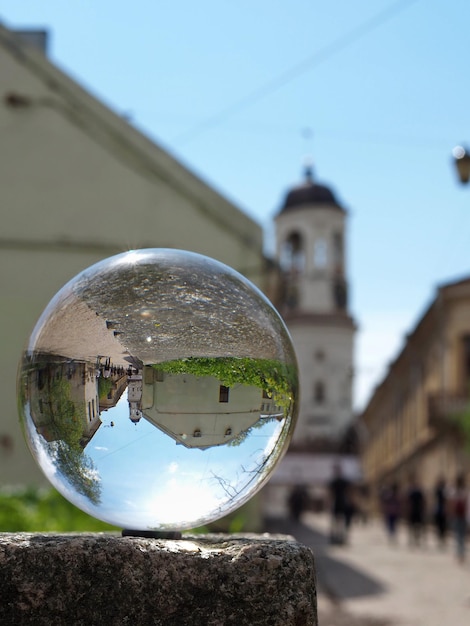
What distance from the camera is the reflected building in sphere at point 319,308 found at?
5938 centimetres

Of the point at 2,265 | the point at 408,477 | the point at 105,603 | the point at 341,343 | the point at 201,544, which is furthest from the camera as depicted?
the point at 341,343

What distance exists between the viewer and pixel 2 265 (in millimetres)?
16719

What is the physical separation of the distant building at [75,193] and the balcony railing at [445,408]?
70.1 feet

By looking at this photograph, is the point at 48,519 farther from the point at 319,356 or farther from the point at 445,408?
the point at 319,356

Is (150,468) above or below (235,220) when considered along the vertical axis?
below

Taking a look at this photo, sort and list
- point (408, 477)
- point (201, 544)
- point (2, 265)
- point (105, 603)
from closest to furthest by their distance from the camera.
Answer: point (105, 603)
point (201, 544)
point (2, 265)
point (408, 477)

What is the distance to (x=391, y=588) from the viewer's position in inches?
Result: 485

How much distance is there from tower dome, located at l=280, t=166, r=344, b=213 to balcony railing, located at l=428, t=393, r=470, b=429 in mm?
24206

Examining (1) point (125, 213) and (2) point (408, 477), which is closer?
(1) point (125, 213)

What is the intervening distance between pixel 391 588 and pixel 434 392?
88.5 ft

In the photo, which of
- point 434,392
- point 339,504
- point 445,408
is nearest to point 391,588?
point 339,504

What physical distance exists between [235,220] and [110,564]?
14579mm

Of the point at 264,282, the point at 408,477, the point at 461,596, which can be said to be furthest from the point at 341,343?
the point at 461,596

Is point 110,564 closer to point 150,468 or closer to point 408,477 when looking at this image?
point 150,468
